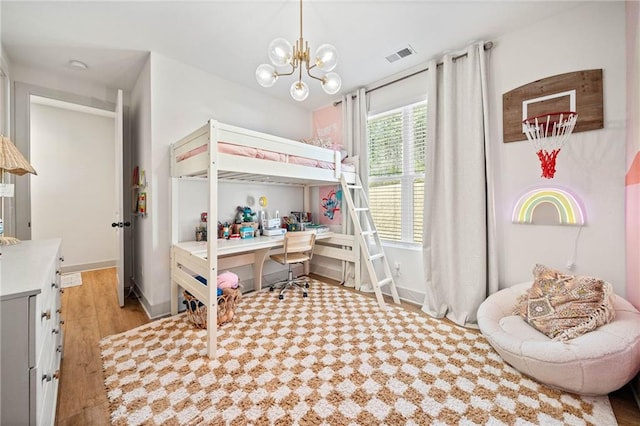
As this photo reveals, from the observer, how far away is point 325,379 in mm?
1674

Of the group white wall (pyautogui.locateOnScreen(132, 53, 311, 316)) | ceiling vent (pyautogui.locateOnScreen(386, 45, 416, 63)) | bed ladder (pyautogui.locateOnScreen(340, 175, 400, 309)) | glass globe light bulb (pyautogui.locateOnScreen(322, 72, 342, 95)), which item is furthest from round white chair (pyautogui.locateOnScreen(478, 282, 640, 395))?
white wall (pyautogui.locateOnScreen(132, 53, 311, 316))

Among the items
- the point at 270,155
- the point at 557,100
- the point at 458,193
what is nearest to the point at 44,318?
the point at 270,155

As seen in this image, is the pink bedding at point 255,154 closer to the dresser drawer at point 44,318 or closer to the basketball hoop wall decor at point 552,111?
the dresser drawer at point 44,318

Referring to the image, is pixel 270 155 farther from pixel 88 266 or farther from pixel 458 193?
pixel 88 266

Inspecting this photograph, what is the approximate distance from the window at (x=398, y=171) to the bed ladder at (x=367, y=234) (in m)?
0.13

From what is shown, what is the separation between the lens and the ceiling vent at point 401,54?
8.38 feet

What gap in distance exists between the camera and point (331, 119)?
3.92 metres

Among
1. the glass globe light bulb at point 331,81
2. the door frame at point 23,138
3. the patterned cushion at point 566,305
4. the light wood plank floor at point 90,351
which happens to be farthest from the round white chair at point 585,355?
the door frame at point 23,138

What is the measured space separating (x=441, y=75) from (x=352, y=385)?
3.02m

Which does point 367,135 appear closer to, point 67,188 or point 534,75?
point 534,75

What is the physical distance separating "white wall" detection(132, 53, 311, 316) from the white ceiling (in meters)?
0.20

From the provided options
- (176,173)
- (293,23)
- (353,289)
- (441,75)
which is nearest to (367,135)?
(441,75)

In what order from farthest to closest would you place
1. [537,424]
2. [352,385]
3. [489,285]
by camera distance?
1. [489,285]
2. [352,385]
3. [537,424]

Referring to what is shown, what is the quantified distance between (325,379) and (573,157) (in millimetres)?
2596
